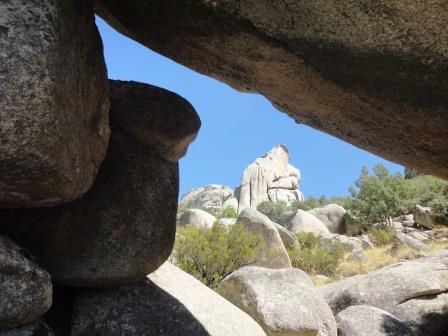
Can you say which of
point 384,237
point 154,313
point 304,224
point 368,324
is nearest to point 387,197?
point 304,224

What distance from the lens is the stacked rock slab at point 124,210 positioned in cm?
351

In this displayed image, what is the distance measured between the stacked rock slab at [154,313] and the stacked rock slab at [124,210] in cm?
25

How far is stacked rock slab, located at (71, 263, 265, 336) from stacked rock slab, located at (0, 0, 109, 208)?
1359mm

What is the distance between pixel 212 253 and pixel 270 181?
57.6 metres

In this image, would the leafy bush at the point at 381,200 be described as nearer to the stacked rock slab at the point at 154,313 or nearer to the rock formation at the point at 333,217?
the rock formation at the point at 333,217

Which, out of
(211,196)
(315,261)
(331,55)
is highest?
(331,55)

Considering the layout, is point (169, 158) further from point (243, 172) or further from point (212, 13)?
point (243, 172)

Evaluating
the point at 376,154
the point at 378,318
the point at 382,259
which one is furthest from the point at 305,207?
the point at 376,154

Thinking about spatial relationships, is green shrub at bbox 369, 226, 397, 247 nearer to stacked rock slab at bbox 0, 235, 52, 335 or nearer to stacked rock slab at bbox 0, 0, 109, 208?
stacked rock slab at bbox 0, 235, 52, 335

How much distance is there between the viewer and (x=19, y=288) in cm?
274

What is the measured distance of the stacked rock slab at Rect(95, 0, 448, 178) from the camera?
260 centimetres

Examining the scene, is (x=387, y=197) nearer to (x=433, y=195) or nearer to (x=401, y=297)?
(x=433, y=195)

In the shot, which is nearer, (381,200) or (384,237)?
(384,237)

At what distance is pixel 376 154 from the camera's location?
12.9ft
